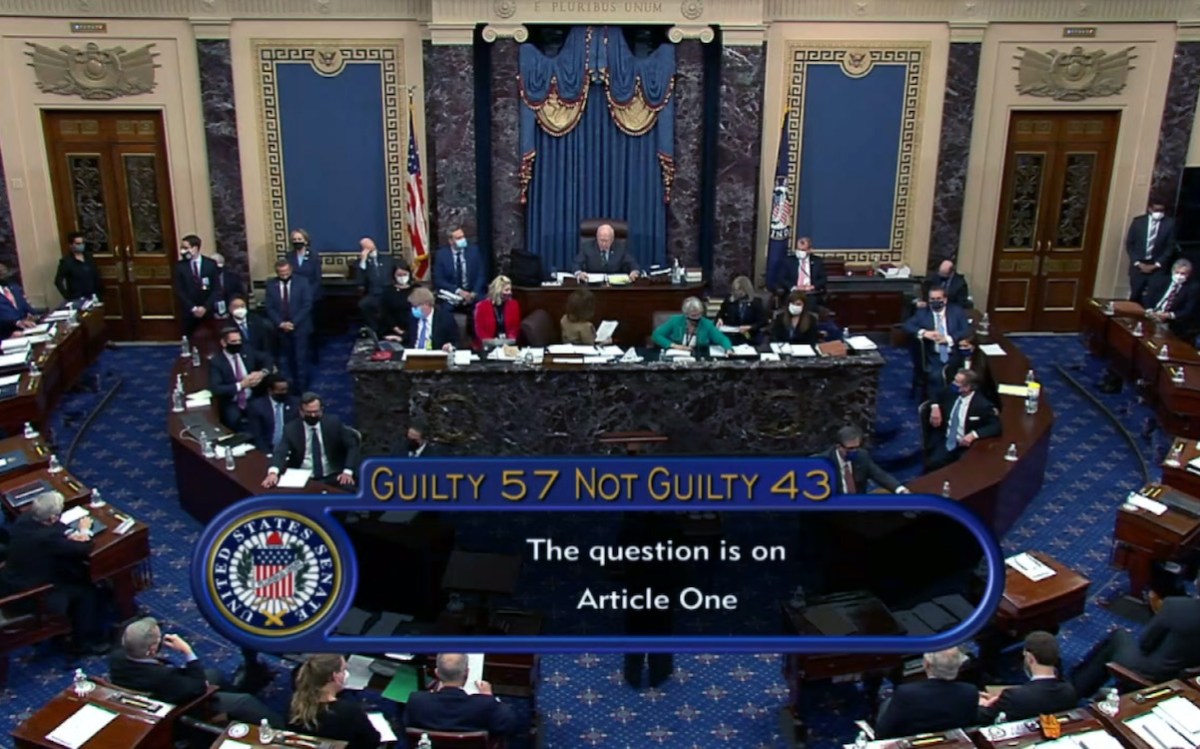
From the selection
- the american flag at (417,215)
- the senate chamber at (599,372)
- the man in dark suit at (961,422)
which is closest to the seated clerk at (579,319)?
the senate chamber at (599,372)

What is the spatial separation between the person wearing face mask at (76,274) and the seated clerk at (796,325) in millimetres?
7143

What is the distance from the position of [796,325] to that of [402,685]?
17.8 feet

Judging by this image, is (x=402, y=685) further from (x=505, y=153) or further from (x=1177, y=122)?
(x=1177, y=122)

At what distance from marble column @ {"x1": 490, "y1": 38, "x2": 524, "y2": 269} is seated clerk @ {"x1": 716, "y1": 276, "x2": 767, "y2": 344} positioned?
2.68 metres

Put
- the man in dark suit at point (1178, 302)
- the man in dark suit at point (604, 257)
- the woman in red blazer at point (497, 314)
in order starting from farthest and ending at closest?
1. the man in dark suit at point (604, 257)
2. the man in dark suit at point (1178, 302)
3. the woman in red blazer at point (497, 314)

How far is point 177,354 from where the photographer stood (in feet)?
41.4

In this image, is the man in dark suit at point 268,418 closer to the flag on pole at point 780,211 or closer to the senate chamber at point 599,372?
the senate chamber at point 599,372

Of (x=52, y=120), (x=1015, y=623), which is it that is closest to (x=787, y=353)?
(x=1015, y=623)

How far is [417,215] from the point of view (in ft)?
39.7

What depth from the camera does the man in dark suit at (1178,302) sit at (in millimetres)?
11273

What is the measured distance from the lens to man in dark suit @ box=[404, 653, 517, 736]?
5.41 m

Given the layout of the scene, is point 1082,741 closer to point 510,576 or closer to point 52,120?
point 510,576

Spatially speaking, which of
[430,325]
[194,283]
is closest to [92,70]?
[194,283]
